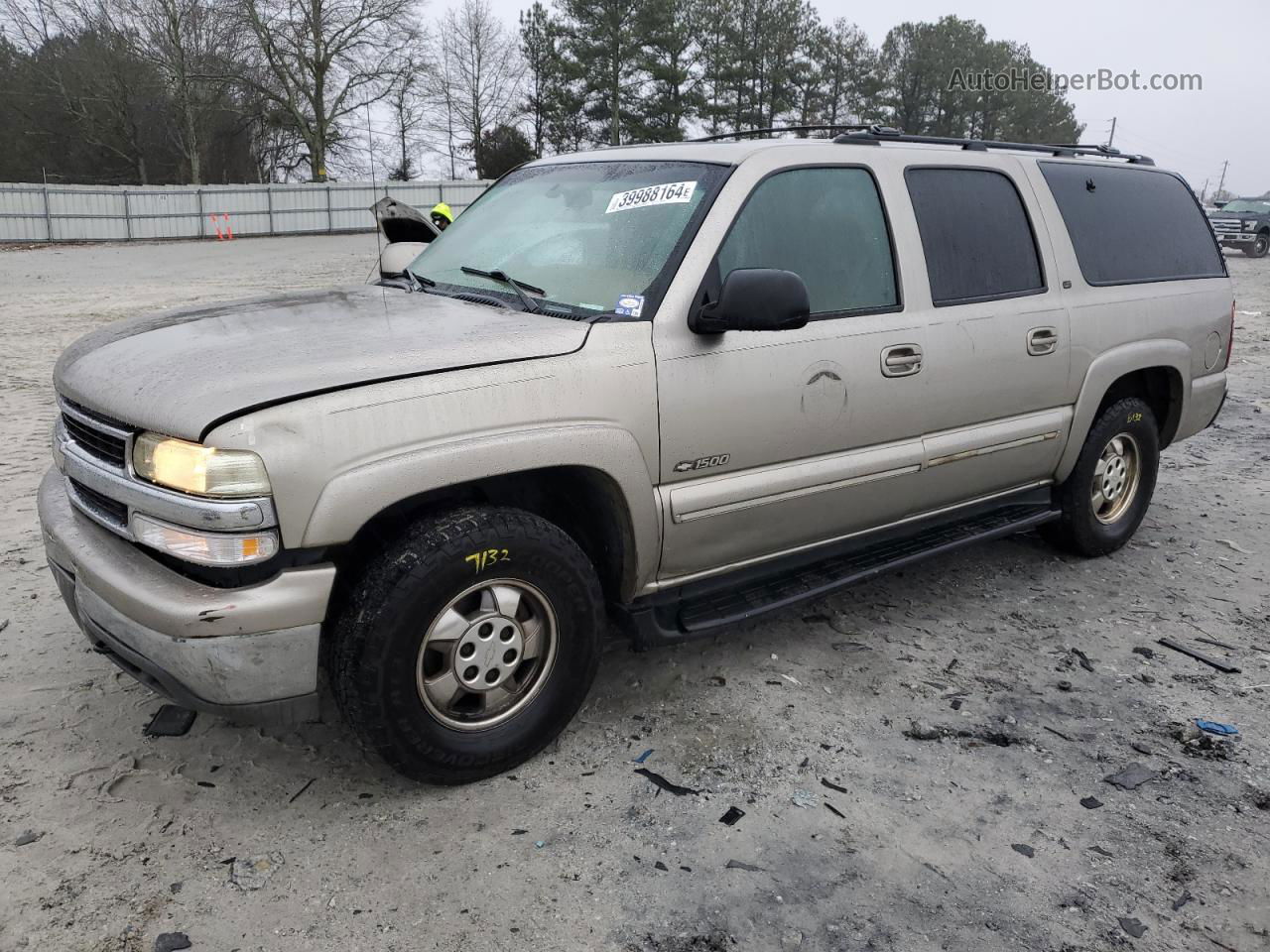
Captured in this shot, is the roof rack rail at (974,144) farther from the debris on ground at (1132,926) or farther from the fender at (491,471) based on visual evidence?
the debris on ground at (1132,926)

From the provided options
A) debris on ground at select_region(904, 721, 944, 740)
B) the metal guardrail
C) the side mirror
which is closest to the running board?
debris on ground at select_region(904, 721, 944, 740)

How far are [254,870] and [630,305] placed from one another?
1913mm

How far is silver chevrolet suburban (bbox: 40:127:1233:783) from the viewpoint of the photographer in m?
2.51

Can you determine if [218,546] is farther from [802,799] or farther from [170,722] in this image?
[802,799]

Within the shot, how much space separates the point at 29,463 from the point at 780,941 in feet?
18.3

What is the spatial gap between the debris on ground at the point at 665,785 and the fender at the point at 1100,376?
2542 millimetres

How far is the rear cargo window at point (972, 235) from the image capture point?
12.6 feet

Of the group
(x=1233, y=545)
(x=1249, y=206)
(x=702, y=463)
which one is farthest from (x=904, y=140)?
(x=1249, y=206)

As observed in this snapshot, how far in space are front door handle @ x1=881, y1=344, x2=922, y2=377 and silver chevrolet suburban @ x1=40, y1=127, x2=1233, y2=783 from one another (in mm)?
15

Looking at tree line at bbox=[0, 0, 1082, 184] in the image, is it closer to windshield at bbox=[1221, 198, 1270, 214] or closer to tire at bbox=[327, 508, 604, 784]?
windshield at bbox=[1221, 198, 1270, 214]

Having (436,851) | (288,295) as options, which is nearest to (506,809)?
(436,851)

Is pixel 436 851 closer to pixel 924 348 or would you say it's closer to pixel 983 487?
pixel 924 348

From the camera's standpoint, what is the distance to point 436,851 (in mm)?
2693

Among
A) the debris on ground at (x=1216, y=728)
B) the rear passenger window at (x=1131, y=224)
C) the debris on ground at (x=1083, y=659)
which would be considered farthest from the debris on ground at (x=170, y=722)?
the rear passenger window at (x=1131, y=224)
